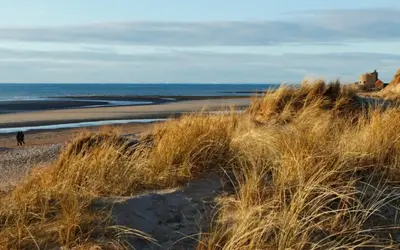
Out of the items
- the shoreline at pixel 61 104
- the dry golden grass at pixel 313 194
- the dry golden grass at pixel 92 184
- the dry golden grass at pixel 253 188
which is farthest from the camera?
the shoreline at pixel 61 104

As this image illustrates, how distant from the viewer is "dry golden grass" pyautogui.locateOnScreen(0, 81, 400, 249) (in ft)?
13.7

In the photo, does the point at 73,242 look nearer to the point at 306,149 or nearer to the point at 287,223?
the point at 287,223

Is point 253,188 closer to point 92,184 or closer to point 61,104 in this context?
point 92,184

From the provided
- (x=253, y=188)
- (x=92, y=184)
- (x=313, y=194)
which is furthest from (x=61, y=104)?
(x=313, y=194)

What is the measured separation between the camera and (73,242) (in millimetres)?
4211

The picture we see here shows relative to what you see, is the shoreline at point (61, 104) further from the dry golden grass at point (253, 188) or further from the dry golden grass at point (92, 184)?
the dry golden grass at point (253, 188)

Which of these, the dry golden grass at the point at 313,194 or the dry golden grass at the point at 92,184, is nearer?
the dry golden grass at the point at 313,194

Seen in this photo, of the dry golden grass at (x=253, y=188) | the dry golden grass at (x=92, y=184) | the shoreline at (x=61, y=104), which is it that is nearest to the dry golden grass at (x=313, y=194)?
the dry golden grass at (x=253, y=188)

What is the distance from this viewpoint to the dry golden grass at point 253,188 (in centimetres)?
417

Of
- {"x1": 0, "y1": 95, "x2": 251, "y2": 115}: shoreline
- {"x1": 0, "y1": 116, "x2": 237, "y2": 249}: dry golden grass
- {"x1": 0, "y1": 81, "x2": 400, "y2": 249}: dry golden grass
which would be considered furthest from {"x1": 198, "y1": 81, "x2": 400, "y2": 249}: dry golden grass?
{"x1": 0, "y1": 95, "x2": 251, "y2": 115}: shoreline

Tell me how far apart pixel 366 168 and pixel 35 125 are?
2329 centimetres

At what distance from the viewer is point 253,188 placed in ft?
15.8

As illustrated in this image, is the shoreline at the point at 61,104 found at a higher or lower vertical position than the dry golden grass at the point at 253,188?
lower

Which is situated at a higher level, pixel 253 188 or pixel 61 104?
pixel 253 188
